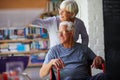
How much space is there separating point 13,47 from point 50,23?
0.27 metres

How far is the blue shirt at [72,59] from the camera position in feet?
3.90

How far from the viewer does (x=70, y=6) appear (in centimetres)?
123

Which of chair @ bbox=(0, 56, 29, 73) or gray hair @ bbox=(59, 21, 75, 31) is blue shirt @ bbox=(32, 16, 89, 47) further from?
chair @ bbox=(0, 56, 29, 73)

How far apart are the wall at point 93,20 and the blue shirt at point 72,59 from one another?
0.41 feet

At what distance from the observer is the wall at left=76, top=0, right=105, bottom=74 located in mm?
1284

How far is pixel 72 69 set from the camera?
1.20 metres

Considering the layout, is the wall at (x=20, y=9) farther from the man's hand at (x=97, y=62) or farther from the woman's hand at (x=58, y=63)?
the man's hand at (x=97, y=62)

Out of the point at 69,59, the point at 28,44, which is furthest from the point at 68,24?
the point at 28,44

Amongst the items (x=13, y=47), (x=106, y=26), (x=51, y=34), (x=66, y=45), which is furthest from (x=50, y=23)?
(x=106, y=26)

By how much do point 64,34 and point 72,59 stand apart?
0.50ft

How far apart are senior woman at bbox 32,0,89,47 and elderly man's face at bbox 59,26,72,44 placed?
0.13 feet

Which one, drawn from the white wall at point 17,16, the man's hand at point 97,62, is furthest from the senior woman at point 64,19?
the white wall at point 17,16

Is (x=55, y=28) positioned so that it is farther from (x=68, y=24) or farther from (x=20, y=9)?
(x=20, y=9)

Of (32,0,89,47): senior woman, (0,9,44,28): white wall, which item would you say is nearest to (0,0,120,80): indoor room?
(32,0,89,47): senior woman
